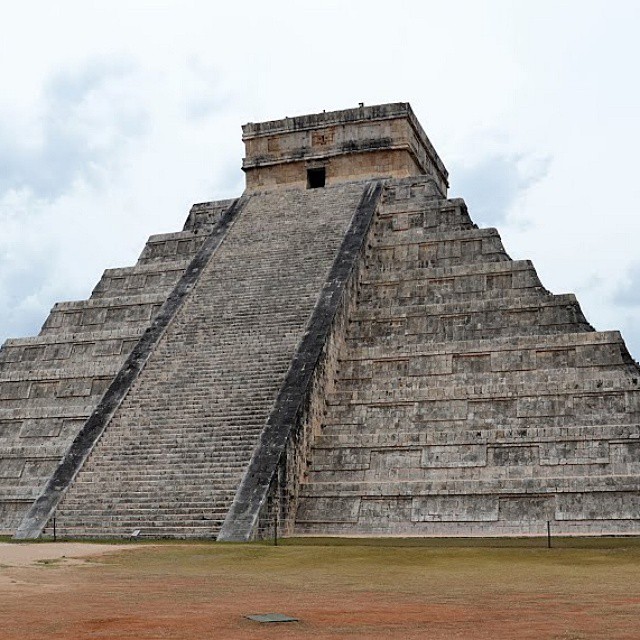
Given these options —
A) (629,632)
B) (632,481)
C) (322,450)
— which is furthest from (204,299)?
(629,632)

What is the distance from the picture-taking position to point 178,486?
15992mm

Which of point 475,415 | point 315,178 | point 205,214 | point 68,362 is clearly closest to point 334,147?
point 315,178

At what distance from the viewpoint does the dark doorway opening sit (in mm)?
26125

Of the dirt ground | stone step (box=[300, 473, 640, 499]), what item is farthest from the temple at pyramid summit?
the dirt ground

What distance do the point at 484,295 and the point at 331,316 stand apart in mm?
3117

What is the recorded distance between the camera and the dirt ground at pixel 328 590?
6.29 meters

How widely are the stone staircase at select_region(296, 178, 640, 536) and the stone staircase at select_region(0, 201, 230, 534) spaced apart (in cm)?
490

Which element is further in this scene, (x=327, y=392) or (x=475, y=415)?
(x=327, y=392)

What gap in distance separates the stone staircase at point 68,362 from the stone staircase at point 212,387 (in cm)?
99

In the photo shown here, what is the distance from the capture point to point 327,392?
18297 mm

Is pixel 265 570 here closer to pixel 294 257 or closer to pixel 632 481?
pixel 632 481

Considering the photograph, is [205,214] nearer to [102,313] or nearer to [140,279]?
[140,279]

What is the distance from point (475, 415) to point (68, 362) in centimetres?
899

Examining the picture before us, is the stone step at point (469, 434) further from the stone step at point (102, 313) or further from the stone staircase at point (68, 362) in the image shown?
the stone step at point (102, 313)
